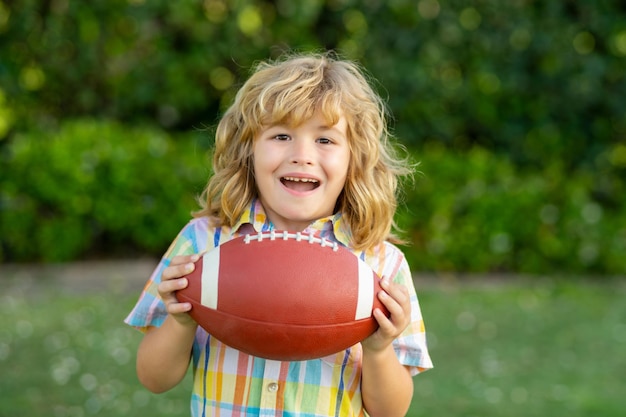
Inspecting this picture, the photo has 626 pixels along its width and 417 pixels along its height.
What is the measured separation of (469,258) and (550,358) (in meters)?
2.11

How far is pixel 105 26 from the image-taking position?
308 inches

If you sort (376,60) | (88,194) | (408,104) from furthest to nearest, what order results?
1. (408,104)
2. (376,60)
3. (88,194)

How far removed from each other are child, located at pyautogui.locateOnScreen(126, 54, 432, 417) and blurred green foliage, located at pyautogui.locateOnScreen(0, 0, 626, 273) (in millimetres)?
4695

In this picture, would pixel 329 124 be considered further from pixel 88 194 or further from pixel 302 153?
pixel 88 194

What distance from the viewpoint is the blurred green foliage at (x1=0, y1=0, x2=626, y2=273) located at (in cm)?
702

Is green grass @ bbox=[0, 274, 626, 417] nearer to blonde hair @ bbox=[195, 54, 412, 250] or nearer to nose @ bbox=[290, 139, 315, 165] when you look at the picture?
blonde hair @ bbox=[195, 54, 412, 250]

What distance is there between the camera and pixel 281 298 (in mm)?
2062

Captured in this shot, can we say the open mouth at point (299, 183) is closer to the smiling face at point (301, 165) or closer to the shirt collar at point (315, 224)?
the smiling face at point (301, 165)

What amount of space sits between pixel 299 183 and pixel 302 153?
81 mm

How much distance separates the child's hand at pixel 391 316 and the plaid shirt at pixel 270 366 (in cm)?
14

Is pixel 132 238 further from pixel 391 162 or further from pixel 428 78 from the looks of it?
pixel 391 162

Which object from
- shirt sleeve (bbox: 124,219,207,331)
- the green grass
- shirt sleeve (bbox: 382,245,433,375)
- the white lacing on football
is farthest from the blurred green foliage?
the white lacing on football

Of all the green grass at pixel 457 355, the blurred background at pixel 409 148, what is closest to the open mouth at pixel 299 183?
the green grass at pixel 457 355

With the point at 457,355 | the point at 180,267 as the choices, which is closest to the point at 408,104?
the point at 457,355
